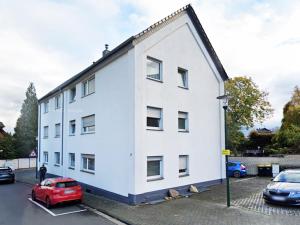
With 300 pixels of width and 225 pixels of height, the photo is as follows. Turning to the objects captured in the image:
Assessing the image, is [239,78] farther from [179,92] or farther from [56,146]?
[56,146]

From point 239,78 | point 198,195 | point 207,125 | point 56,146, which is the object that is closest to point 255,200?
point 198,195

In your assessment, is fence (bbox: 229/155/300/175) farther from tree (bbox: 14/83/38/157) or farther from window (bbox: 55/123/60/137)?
tree (bbox: 14/83/38/157)

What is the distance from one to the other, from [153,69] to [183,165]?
18.8ft

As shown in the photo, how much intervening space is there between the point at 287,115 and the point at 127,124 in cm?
2804

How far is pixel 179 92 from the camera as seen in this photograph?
1573cm

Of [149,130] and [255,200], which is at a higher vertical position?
[149,130]

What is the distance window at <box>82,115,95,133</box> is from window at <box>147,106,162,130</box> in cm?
464

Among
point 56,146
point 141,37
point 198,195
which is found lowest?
point 198,195

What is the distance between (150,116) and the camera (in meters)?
14.1

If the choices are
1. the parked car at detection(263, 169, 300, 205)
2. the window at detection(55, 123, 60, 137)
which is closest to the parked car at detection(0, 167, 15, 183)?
the window at detection(55, 123, 60, 137)

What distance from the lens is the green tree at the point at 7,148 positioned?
4032 cm

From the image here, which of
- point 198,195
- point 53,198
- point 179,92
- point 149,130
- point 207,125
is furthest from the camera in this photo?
point 207,125

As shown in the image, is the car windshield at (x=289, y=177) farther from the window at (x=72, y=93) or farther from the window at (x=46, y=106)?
the window at (x=46, y=106)

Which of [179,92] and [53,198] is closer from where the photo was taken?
[53,198]
